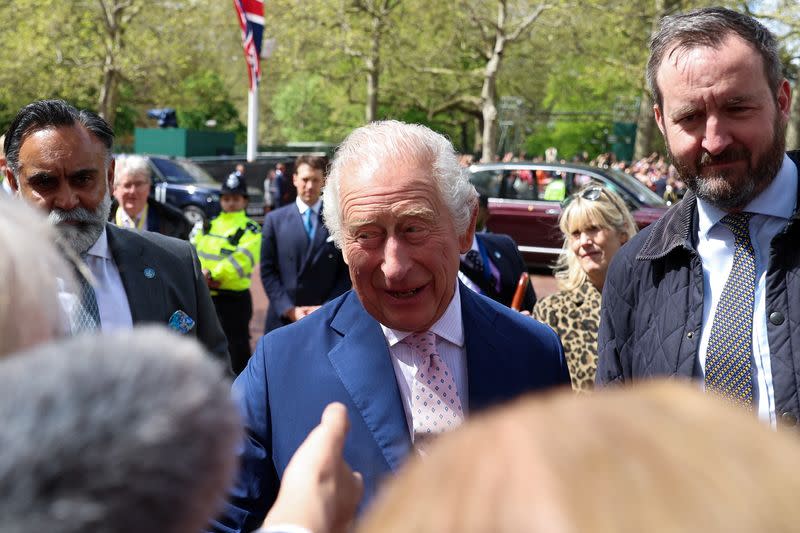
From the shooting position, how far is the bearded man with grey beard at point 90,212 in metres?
2.90

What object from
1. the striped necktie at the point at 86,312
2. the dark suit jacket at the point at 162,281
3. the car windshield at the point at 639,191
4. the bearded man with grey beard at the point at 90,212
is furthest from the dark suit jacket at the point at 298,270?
the car windshield at the point at 639,191

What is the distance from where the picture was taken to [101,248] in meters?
2.96

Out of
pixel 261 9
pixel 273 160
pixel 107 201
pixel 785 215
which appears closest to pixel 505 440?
pixel 785 215

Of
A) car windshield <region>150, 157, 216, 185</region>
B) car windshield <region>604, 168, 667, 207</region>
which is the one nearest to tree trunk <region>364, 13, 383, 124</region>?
car windshield <region>150, 157, 216, 185</region>

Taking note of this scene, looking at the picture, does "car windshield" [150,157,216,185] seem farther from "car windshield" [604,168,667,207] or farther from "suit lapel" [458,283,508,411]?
"suit lapel" [458,283,508,411]

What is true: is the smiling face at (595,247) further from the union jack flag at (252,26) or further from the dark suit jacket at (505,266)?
the union jack flag at (252,26)

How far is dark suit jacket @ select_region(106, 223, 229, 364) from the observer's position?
2938mm

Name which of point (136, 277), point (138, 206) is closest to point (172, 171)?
point (138, 206)

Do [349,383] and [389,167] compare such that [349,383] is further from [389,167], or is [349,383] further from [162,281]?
[162,281]

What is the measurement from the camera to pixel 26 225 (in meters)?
A: 0.93

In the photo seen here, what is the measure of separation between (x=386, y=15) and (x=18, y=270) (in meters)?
27.7

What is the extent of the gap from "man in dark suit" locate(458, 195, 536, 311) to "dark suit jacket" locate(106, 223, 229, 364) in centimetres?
137

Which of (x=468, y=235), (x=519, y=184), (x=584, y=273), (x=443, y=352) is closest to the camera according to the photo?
(x=443, y=352)

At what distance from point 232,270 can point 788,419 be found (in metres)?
4.72
